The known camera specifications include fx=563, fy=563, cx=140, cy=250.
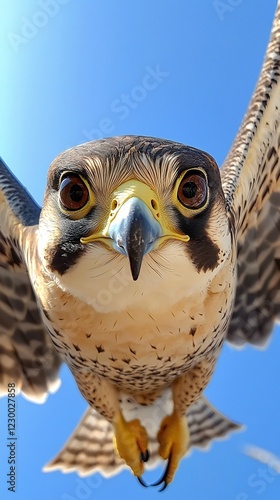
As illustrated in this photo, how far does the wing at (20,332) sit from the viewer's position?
5.04 metres

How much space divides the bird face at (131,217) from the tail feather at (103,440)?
3451mm

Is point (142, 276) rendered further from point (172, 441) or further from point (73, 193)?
point (172, 441)

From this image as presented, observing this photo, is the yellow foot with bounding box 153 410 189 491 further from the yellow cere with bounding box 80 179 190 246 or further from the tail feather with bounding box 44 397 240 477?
the yellow cere with bounding box 80 179 190 246

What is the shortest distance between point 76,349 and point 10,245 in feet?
4.75

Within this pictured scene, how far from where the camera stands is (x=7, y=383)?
5.57 meters

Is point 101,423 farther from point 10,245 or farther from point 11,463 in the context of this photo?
point 10,245

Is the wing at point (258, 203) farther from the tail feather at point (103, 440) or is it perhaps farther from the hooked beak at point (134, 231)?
the hooked beak at point (134, 231)

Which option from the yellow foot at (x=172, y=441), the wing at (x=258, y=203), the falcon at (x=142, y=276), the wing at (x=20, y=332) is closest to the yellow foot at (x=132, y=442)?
the falcon at (x=142, y=276)

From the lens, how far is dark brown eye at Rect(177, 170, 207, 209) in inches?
114

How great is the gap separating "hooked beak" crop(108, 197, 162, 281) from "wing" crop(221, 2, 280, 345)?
1.53m

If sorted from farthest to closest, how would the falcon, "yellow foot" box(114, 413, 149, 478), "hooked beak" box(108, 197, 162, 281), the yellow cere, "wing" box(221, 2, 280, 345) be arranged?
"yellow foot" box(114, 413, 149, 478) → "wing" box(221, 2, 280, 345) → the falcon → the yellow cere → "hooked beak" box(108, 197, 162, 281)

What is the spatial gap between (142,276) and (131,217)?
0.60 m

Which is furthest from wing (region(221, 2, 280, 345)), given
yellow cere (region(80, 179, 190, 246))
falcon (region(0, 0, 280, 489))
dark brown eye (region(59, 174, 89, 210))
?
dark brown eye (region(59, 174, 89, 210))

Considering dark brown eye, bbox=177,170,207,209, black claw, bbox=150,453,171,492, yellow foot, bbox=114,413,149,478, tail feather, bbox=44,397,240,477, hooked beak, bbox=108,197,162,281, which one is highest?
hooked beak, bbox=108,197,162,281
